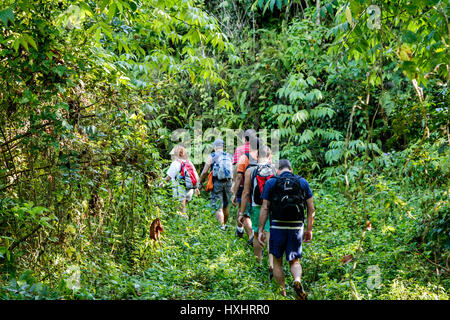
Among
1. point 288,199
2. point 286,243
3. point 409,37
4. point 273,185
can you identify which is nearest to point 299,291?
point 286,243

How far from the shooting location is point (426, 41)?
4680 mm

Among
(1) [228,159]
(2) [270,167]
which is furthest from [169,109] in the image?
(2) [270,167]

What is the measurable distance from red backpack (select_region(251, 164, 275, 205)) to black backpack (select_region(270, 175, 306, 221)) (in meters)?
1.22

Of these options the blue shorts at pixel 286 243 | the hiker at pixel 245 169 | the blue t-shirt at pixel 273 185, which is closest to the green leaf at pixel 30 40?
the blue t-shirt at pixel 273 185

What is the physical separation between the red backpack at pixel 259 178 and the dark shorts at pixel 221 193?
2.51 m

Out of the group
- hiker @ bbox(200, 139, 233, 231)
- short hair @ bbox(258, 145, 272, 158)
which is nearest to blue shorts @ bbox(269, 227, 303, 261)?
short hair @ bbox(258, 145, 272, 158)

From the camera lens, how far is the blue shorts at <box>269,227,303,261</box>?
5902 millimetres

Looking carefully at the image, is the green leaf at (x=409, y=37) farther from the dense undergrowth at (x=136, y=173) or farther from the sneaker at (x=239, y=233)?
the sneaker at (x=239, y=233)

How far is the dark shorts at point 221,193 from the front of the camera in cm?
990

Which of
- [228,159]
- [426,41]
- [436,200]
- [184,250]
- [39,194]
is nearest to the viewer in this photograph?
[426,41]

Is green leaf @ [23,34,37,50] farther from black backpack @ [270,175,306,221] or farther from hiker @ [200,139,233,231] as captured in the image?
hiker @ [200,139,233,231]
